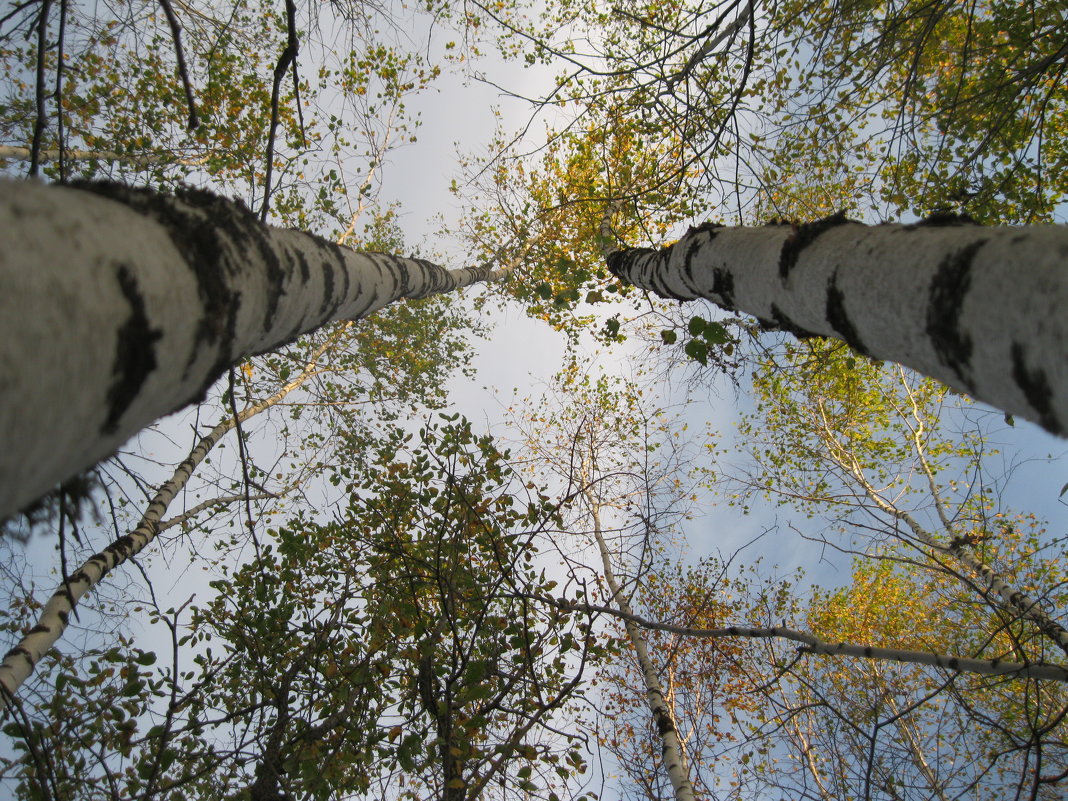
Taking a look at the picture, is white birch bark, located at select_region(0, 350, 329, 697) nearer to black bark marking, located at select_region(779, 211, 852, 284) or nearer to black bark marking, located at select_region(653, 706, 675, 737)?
black bark marking, located at select_region(779, 211, 852, 284)

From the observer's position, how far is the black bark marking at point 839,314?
4.41ft

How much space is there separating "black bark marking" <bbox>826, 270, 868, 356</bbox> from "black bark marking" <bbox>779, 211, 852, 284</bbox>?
0.23 m

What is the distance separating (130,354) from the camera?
708 millimetres

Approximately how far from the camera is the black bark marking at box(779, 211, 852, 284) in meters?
Result: 1.58

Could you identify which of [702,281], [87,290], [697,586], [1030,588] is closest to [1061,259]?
[87,290]

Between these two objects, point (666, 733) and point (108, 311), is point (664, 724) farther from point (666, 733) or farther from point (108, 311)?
point (108, 311)

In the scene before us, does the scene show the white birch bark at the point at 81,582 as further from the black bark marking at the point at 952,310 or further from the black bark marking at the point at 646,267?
the black bark marking at the point at 646,267

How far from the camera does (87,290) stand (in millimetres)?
613

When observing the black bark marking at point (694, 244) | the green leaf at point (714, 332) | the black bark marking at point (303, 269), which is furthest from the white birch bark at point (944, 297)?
the black bark marking at point (303, 269)

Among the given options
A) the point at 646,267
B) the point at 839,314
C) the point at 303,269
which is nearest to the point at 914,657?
the point at 839,314

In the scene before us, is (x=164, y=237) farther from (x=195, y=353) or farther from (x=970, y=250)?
(x=970, y=250)

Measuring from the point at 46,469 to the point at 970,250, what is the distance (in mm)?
1654

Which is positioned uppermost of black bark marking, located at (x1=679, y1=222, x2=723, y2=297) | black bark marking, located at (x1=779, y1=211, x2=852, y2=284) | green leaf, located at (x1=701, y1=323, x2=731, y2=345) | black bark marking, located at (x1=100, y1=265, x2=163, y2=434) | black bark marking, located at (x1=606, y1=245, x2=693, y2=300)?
black bark marking, located at (x1=606, y1=245, x2=693, y2=300)

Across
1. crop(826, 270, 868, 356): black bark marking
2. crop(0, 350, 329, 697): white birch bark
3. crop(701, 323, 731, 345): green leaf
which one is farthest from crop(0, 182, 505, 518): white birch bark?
crop(701, 323, 731, 345): green leaf
